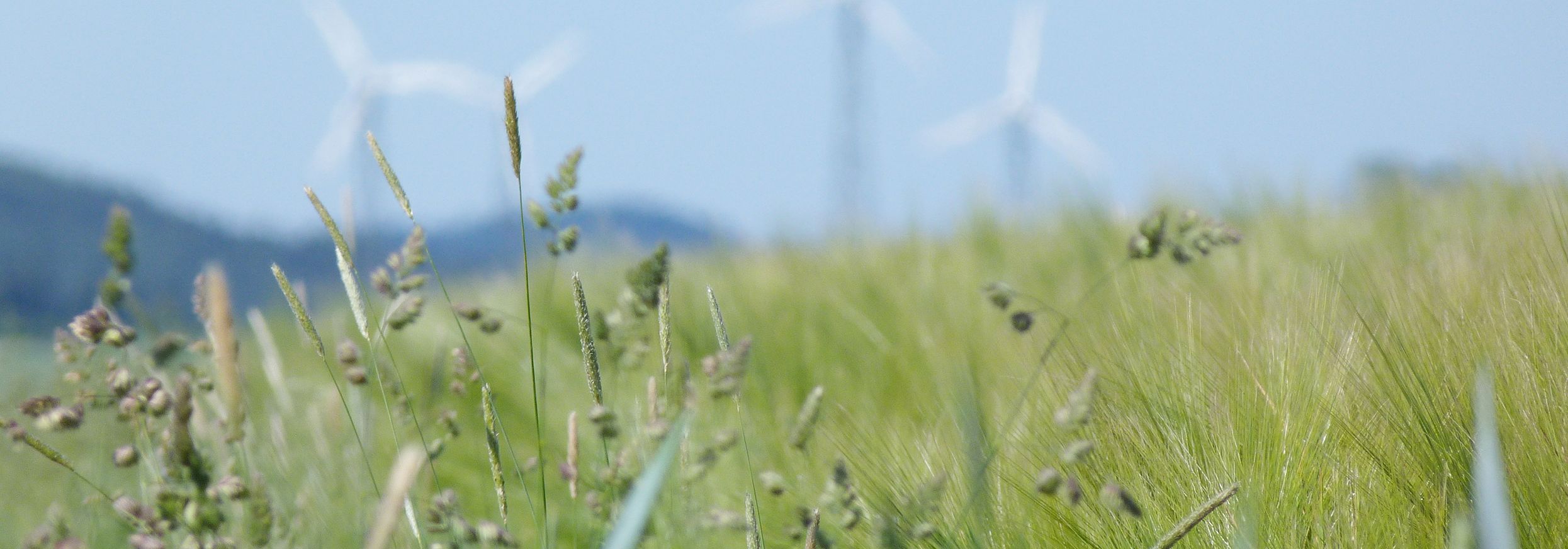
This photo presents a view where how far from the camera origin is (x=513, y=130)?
0.78 meters

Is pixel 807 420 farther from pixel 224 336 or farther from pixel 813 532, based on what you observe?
pixel 224 336

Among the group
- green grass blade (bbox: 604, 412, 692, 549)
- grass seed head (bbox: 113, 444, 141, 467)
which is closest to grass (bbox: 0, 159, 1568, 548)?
green grass blade (bbox: 604, 412, 692, 549)

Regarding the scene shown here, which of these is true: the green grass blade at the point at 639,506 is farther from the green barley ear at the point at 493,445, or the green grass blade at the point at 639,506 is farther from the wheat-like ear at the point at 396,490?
the green barley ear at the point at 493,445

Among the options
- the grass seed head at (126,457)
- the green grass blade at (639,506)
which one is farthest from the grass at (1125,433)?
the grass seed head at (126,457)

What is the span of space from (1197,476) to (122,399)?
899 mm

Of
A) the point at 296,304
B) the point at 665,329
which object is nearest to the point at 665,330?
the point at 665,329

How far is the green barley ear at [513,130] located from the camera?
77 centimetres

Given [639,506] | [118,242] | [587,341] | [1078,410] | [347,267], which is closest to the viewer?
[639,506]

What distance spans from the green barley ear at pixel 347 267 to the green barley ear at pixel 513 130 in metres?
0.15

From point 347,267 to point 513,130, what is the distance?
0.21 meters

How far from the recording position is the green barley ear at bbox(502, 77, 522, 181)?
77 centimetres

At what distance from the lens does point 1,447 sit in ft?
8.21

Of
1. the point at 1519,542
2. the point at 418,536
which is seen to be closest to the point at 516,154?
the point at 418,536

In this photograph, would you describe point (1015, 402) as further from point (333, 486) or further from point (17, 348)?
point (17, 348)
